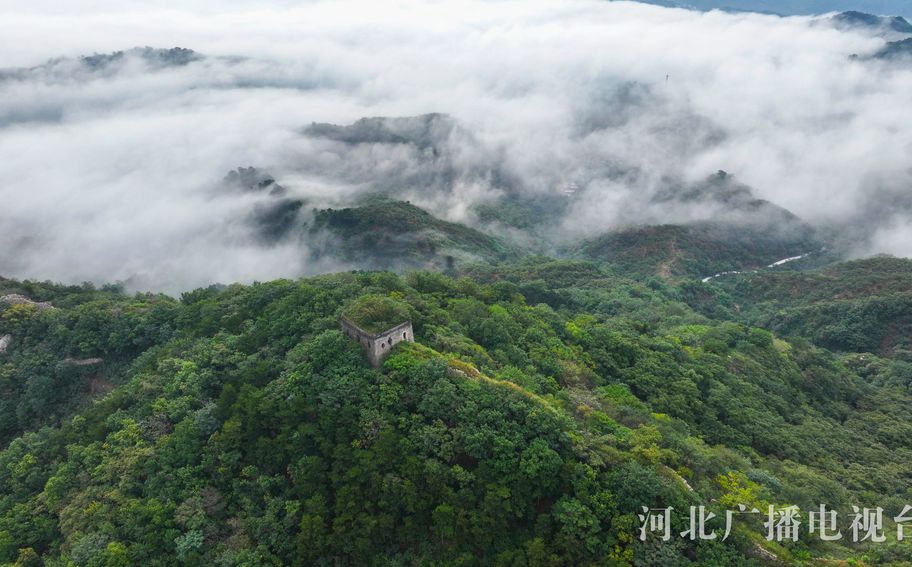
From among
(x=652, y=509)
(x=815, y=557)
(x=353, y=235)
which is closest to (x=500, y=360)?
(x=652, y=509)

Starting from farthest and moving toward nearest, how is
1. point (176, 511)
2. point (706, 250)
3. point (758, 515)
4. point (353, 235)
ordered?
1. point (706, 250)
2. point (353, 235)
3. point (176, 511)
4. point (758, 515)

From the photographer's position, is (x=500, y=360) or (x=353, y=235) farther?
(x=353, y=235)


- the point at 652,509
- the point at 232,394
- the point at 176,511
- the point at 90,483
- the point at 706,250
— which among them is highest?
the point at 652,509

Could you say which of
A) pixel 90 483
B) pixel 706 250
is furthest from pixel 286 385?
pixel 706 250

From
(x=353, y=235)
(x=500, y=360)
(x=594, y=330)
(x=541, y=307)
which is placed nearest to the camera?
(x=500, y=360)

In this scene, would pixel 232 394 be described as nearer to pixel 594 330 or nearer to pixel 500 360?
pixel 500 360

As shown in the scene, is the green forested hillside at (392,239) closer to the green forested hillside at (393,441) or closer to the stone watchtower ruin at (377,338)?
the green forested hillside at (393,441)

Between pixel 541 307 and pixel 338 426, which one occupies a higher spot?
pixel 338 426

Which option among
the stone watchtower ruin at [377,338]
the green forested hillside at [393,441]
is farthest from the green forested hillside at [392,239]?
the stone watchtower ruin at [377,338]

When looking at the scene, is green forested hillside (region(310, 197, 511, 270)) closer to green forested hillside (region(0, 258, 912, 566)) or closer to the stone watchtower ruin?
green forested hillside (region(0, 258, 912, 566))
